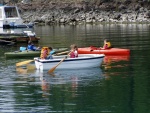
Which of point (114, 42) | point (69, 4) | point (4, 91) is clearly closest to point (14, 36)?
point (114, 42)

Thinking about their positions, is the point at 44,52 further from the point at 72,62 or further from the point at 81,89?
the point at 81,89

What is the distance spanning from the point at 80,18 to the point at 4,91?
6589 centimetres

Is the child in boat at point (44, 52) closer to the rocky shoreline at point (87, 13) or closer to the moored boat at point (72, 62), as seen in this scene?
the moored boat at point (72, 62)

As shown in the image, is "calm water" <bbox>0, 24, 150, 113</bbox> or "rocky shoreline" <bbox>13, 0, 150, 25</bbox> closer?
"calm water" <bbox>0, 24, 150, 113</bbox>

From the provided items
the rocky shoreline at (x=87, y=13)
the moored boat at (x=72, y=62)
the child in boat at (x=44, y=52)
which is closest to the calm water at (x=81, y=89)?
the moored boat at (x=72, y=62)

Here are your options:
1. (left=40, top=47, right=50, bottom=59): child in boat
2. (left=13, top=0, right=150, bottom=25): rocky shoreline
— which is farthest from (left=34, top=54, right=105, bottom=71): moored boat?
(left=13, top=0, right=150, bottom=25): rocky shoreline

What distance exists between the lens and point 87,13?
294ft

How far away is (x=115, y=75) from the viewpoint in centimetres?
2800

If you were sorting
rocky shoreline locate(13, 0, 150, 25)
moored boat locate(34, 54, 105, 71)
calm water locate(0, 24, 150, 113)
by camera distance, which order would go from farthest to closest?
rocky shoreline locate(13, 0, 150, 25), moored boat locate(34, 54, 105, 71), calm water locate(0, 24, 150, 113)

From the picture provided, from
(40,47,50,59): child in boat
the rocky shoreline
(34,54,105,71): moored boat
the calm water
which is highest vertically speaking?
the rocky shoreline

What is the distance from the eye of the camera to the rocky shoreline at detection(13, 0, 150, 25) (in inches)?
3370

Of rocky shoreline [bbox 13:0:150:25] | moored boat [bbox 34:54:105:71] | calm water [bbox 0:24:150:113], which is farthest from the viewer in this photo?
rocky shoreline [bbox 13:0:150:25]

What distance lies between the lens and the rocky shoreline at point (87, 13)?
281 feet

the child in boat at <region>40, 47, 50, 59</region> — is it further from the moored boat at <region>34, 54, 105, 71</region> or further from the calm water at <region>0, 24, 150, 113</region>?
the calm water at <region>0, 24, 150, 113</region>
